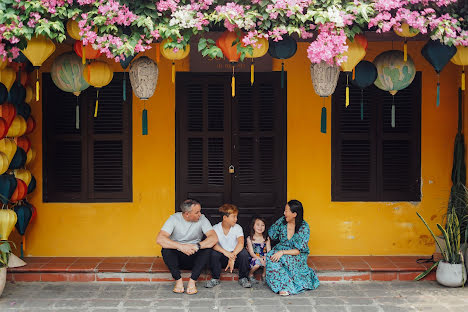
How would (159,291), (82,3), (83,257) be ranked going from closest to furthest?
(82,3) → (159,291) → (83,257)

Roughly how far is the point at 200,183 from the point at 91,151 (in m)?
1.55

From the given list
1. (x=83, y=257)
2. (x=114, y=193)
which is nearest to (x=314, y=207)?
(x=114, y=193)

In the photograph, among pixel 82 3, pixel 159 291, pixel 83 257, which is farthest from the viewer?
pixel 83 257

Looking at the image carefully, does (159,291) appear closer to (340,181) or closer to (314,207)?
(314,207)

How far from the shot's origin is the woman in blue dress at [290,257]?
629cm

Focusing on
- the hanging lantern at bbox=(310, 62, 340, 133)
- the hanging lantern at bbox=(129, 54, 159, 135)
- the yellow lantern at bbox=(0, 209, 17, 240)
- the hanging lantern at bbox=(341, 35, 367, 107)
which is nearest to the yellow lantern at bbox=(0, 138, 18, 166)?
the yellow lantern at bbox=(0, 209, 17, 240)

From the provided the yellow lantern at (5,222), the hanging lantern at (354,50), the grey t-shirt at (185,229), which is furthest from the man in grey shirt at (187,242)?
the hanging lantern at (354,50)

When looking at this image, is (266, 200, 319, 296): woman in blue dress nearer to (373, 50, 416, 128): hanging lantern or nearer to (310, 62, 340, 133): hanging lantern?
(310, 62, 340, 133): hanging lantern

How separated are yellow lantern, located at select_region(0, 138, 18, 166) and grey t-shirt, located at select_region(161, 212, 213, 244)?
201 cm

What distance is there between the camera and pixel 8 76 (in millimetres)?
6219

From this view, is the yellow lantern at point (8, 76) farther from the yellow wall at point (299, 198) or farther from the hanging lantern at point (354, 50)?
the hanging lantern at point (354, 50)

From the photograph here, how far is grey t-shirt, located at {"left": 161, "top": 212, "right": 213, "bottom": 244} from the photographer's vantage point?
658 cm

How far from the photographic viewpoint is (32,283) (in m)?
6.61

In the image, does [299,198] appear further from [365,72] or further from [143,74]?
[143,74]
